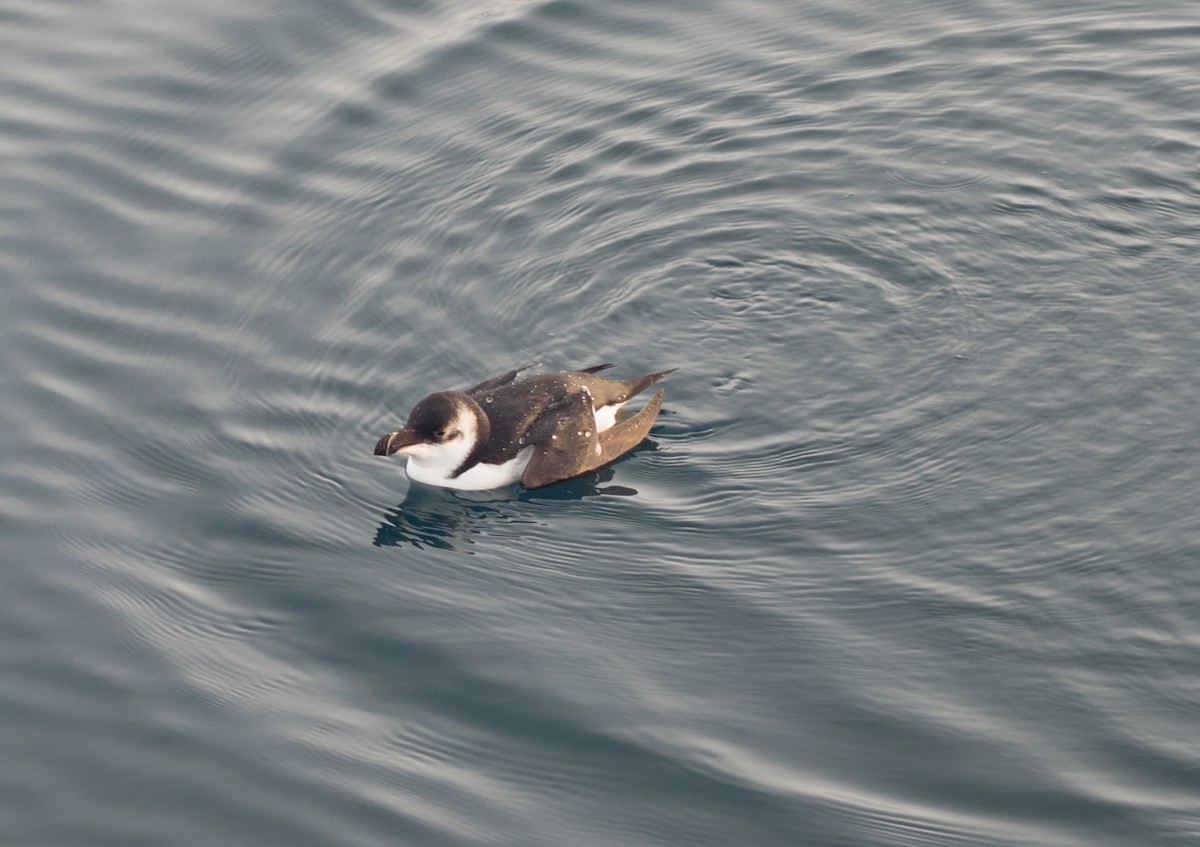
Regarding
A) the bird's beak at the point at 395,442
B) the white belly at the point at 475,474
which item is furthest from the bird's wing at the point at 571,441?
the bird's beak at the point at 395,442

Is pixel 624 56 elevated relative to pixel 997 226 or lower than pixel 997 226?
elevated

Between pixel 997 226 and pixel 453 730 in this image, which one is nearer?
pixel 453 730

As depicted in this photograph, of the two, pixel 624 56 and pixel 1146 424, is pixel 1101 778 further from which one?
pixel 624 56

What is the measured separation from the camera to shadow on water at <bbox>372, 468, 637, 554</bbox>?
1024 centimetres

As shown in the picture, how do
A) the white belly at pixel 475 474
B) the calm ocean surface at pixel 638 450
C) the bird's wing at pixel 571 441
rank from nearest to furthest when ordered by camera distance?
the calm ocean surface at pixel 638 450
the bird's wing at pixel 571 441
the white belly at pixel 475 474

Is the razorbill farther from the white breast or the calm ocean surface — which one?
the calm ocean surface

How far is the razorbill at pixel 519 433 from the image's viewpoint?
10266mm

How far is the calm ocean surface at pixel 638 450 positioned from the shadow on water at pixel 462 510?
37 mm

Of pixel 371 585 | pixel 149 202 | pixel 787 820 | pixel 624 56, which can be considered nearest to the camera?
pixel 787 820

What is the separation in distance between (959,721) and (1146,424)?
3117 millimetres

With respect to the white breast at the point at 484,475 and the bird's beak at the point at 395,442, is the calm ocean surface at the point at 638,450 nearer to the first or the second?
the white breast at the point at 484,475

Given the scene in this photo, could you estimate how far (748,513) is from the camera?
9.93 metres

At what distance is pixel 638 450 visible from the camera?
35.2 ft

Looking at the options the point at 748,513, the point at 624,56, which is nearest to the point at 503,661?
the point at 748,513
